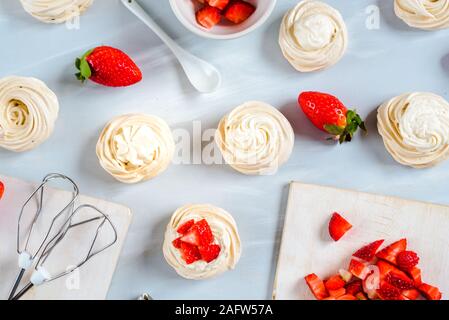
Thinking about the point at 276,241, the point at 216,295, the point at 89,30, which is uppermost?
the point at 89,30

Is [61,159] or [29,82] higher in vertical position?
[29,82]

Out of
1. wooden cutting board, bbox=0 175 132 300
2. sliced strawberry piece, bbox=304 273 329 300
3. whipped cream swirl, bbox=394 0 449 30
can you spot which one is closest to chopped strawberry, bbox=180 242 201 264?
wooden cutting board, bbox=0 175 132 300

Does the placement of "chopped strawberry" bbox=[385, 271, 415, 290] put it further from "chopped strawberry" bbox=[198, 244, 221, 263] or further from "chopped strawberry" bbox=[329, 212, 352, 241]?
"chopped strawberry" bbox=[198, 244, 221, 263]

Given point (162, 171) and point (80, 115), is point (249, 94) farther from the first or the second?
point (80, 115)

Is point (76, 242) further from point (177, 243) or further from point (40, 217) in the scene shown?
point (177, 243)

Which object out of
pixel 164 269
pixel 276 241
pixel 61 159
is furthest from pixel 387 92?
pixel 61 159

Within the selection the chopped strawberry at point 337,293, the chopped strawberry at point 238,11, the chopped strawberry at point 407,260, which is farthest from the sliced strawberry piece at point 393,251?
the chopped strawberry at point 238,11

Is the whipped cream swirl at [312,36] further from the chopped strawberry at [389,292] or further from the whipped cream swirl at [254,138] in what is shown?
the chopped strawberry at [389,292]
